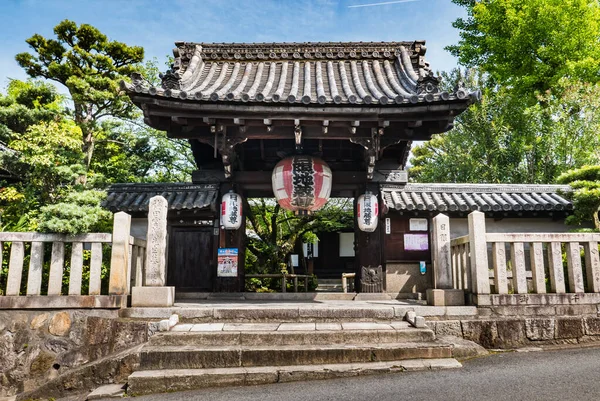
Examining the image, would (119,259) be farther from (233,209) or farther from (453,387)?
(453,387)

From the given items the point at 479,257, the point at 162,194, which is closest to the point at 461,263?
the point at 479,257

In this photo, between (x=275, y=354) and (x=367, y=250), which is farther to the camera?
(x=367, y=250)

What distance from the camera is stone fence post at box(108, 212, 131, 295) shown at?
711 centimetres

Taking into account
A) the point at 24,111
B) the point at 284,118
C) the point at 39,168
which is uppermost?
the point at 24,111

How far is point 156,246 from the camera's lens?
748 cm

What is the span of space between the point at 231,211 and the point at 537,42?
68.5 ft

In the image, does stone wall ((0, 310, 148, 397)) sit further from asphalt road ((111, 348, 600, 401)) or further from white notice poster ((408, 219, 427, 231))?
white notice poster ((408, 219, 427, 231))

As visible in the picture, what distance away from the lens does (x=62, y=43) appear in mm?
12664

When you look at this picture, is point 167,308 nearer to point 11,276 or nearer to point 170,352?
point 170,352

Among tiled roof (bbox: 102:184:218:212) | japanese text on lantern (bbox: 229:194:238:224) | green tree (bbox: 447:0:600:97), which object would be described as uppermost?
green tree (bbox: 447:0:600:97)

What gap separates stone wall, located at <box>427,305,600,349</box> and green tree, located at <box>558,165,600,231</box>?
3.03 metres

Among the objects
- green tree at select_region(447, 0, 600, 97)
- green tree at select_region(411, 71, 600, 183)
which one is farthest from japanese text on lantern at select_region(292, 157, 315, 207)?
green tree at select_region(447, 0, 600, 97)

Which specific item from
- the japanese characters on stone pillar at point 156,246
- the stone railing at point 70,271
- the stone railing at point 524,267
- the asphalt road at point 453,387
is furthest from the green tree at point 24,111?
the stone railing at point 524,267

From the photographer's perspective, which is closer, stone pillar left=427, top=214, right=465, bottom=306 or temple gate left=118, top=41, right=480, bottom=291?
stone pillar left=427, top=214, right=465, bottom=306
